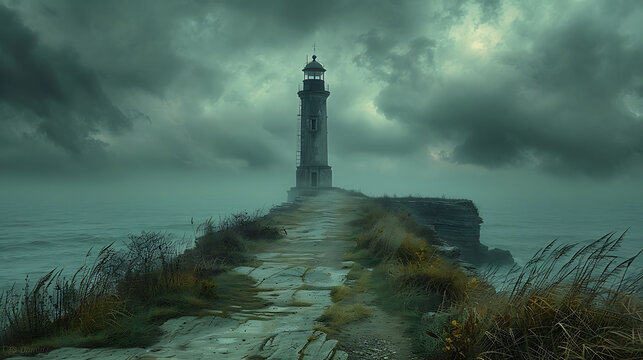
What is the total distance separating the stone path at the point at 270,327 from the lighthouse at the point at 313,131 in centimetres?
2814

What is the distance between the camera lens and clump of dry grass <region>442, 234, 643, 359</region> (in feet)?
11.3

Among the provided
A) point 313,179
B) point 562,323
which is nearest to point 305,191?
point 313,179

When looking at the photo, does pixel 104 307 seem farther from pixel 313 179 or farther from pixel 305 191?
pixel 313 179

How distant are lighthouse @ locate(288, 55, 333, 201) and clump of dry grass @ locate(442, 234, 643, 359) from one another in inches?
1320

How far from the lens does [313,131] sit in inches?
1489

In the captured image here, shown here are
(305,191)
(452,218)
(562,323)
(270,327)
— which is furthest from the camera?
(305,191)

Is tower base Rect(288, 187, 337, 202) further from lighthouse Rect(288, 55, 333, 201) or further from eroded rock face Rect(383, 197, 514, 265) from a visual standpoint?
eroded rock face Rect(383, 197, 514, 265)

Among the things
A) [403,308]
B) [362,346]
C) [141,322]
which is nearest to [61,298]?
[141,322]

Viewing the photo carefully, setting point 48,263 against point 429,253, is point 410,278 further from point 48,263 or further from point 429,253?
point 48,263

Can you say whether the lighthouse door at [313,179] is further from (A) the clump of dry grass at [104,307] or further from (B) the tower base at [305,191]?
(A) the clump of dry grass at [104,307]

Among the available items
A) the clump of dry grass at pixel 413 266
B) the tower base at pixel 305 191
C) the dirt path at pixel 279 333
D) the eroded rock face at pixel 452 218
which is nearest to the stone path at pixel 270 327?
the dirt path at pixel 279 333

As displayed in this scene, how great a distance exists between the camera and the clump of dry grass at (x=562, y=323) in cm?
344

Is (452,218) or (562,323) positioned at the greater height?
(452,218)

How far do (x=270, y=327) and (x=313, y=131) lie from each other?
33.2 m
